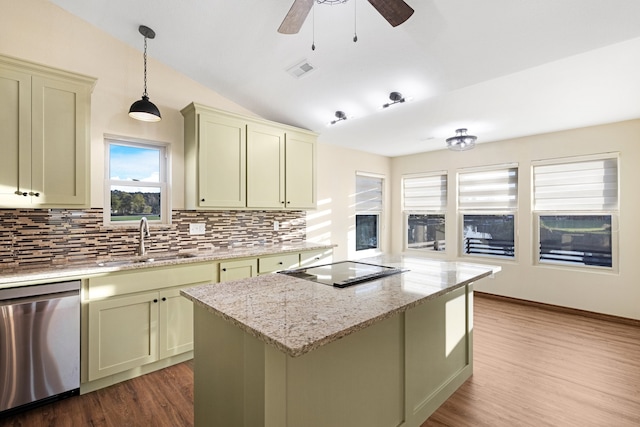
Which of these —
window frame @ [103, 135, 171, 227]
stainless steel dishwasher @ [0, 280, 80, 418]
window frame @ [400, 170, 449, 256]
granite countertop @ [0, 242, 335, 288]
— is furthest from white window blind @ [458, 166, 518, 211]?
stainless steel dishwasher @ [0, 280, 80, 418]

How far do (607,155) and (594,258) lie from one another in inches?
49.8

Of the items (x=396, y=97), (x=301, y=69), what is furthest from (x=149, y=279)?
(x=396, y=97)

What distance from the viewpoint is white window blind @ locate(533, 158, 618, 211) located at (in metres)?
3.74

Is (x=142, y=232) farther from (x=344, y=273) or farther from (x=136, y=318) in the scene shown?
(x=344, y=273)

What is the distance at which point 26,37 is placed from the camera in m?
2.47

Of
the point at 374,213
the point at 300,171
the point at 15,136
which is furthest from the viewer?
the point at 374,213

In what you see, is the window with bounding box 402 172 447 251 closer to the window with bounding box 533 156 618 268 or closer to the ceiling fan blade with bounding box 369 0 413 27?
the window with bounding box 533 156 618 268

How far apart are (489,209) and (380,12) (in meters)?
3.86

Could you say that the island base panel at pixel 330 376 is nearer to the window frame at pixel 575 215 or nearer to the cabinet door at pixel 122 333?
the cabinet door at pixel 122 333

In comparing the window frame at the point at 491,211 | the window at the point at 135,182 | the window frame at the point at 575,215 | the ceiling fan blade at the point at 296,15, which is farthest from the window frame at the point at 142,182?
the window frame at the point at 575,215

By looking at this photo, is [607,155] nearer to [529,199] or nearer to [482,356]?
[529,199]

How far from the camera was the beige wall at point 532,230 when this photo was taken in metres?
3.53

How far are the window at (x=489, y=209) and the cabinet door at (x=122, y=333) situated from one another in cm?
447

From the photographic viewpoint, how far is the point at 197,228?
333 centimetres
